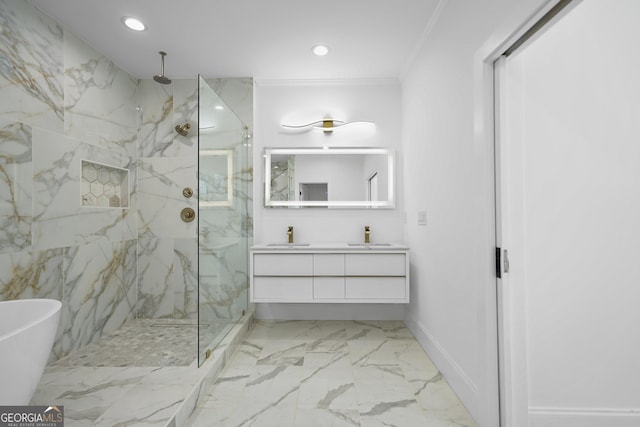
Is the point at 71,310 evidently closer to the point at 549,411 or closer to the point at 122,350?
the point at 122,350

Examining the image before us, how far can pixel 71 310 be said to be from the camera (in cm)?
230

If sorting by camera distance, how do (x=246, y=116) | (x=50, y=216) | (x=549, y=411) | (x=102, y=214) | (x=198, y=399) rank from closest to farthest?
(x=549, y=411) < (x=198, y=399) < (x=50, y=216) < (x=102, y=214) < (x=246, y=116)

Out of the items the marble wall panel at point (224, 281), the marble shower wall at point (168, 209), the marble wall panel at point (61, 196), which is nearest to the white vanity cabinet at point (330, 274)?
the marble wall panel at point (224, 281)

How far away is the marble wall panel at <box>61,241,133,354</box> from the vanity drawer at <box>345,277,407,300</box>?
2048mm

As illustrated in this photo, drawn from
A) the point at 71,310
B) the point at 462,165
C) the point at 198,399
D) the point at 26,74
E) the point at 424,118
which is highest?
the point at 26,74

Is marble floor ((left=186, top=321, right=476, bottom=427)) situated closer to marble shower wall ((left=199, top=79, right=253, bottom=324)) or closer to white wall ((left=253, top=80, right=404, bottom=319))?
marble shower wall ((left=199, top=79, right=253, bottom=324))

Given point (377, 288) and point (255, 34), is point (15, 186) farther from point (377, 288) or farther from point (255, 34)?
point (377, 288)

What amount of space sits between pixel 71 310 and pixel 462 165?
2.86m

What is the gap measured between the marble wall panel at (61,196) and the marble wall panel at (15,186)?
5 cm

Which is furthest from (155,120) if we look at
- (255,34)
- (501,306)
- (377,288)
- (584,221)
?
(584,221)

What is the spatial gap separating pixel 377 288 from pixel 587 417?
1.44 metres

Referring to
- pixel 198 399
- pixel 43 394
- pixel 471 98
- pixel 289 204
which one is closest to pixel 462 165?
pixel 471 98

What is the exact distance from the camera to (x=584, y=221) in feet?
4.93

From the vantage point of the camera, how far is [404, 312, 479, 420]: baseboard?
1.63 metres
